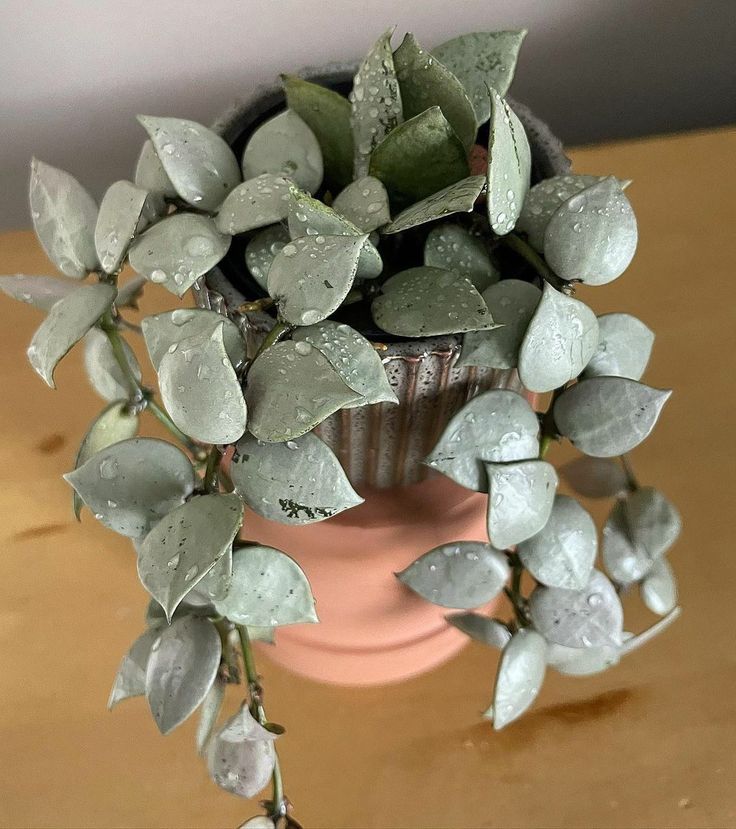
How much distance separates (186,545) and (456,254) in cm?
13

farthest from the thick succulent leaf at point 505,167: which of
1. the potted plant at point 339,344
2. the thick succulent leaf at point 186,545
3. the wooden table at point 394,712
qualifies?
the wooden table at point 394,712

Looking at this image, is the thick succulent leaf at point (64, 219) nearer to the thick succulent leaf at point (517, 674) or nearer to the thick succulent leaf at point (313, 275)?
the thick succulent leaf at point (313, 275)

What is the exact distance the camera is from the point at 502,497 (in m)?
0.28

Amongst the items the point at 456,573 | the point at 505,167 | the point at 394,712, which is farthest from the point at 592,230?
the point at 394,712

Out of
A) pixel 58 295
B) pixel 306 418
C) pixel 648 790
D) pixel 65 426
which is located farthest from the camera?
pixel 65 426

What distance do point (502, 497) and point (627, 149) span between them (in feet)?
1.35

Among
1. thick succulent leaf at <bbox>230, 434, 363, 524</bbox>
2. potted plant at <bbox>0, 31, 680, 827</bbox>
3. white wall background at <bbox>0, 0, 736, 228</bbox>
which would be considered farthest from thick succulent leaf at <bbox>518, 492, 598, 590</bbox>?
white wall background at <bbox>0, 0, 736, 228</bbox>

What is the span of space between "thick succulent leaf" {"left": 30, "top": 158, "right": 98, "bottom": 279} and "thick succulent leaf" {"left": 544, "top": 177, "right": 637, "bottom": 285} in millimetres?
161

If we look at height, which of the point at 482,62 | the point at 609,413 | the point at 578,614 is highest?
the point at 482,62

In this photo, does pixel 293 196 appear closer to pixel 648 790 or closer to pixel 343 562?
pixel 343 562

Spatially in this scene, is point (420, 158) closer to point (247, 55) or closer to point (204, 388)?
point (204, 388)

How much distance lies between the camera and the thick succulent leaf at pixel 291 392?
0.22 m

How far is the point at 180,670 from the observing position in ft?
0.95

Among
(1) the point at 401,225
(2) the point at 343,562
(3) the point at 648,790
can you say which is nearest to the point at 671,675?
(3) the point at 648,790
